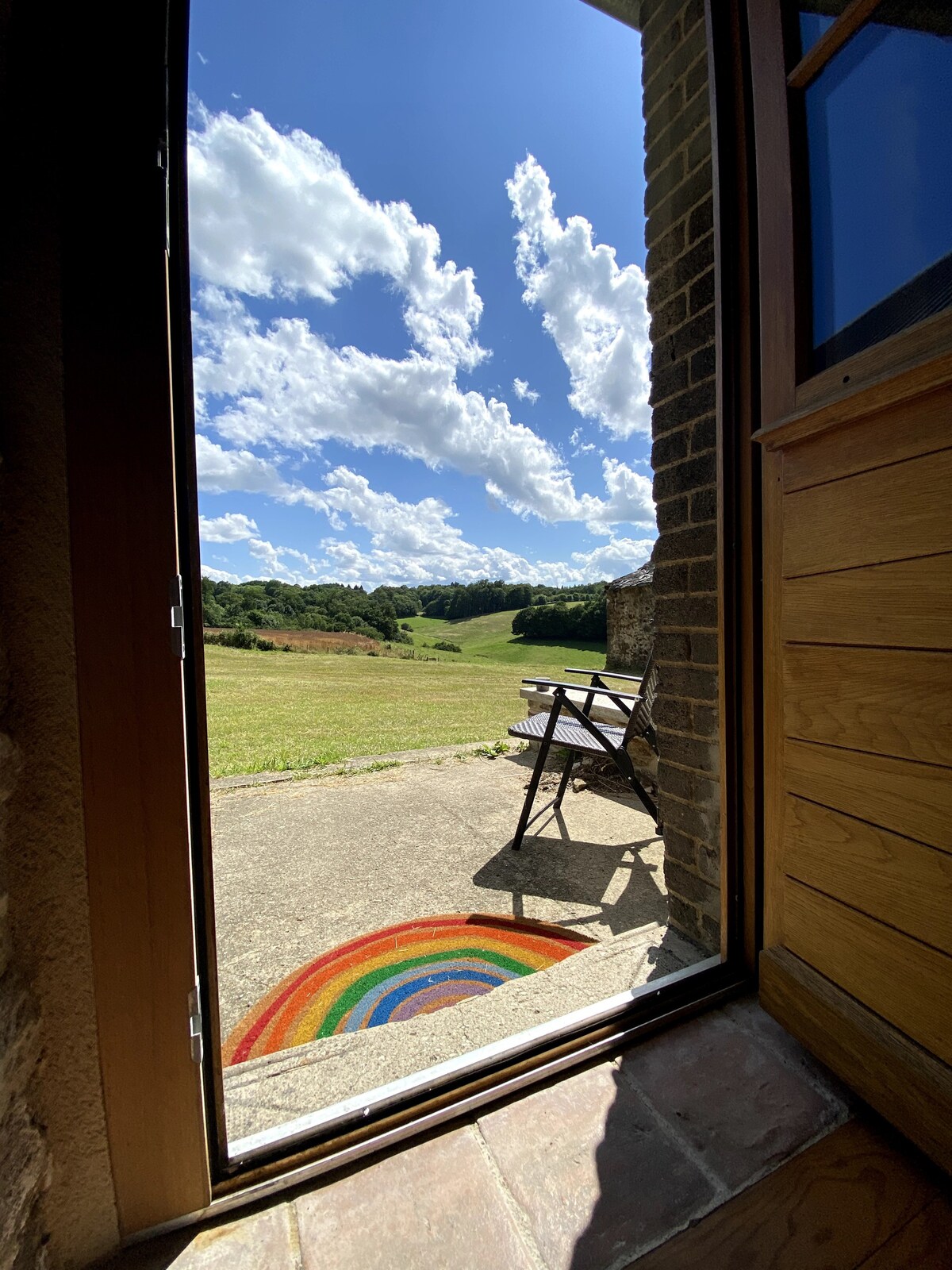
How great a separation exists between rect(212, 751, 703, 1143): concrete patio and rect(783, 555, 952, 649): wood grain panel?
0.98 metres

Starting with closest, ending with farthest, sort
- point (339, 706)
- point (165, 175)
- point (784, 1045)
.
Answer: point (165, 175) < point (784, 1045) < point (339, 706)

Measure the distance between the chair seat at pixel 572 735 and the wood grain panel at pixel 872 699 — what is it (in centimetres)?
125

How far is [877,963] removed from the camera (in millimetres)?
957

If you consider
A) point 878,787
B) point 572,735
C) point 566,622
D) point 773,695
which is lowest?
point 572,735

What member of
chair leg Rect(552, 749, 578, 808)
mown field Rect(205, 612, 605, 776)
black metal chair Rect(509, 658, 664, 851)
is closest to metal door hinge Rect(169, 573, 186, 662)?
mown field Rect(205, 612, 605, 776)

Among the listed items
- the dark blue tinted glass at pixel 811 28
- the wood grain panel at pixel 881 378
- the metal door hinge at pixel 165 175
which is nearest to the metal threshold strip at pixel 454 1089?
the wood grain panel at pixel 881 378

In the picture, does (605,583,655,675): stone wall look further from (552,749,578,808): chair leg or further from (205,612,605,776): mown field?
(552,749,578,808): chair leg

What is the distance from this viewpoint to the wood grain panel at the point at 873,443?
0.83m

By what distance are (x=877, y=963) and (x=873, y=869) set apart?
178 millimetres

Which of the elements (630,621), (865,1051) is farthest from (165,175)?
(630,621)

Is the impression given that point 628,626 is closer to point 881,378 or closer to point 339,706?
point 339,706

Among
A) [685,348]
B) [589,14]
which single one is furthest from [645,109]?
[685,348]

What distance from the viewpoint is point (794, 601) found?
3.64 ft

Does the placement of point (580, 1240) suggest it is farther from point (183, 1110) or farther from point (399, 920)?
point (399, 920)
